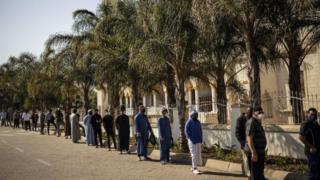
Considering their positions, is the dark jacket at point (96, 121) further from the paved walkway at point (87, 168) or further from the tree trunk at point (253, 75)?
the tree trunk at point (253, 75)

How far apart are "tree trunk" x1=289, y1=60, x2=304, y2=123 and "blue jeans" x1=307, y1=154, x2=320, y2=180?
4.33 metres

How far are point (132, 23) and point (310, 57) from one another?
34.0 feet

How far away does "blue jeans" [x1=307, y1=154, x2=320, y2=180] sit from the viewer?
920 centimetres

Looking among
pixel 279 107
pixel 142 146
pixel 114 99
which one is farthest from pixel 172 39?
pixel 114 99

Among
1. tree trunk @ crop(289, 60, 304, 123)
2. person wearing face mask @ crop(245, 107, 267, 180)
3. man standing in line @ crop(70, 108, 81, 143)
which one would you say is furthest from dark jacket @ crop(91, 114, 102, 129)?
person wearing face mask @ crop(245, 107, 267, 180)

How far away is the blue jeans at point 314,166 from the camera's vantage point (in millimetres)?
9195

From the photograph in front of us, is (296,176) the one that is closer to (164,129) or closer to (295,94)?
(295,94)

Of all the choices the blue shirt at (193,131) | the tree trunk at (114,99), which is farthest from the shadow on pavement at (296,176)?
the tree trunk at (114,99)

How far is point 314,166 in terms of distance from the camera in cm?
927

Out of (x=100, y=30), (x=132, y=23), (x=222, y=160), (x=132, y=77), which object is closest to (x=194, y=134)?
(x=222, y=160)

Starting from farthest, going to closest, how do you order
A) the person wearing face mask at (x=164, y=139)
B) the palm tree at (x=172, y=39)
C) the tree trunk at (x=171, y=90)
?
the tree trunk at (x=171, y=90) → the palm tree at (x=172, y=39) → the person wearing face mask at (x=164, y=139)

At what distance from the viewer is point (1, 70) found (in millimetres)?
54562

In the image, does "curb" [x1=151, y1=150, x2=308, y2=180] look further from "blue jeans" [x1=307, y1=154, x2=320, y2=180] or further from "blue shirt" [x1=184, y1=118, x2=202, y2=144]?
"blue shirt" [x1=184, y1=118, x2=202, y2=144]

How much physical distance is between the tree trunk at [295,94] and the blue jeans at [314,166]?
170 inches
